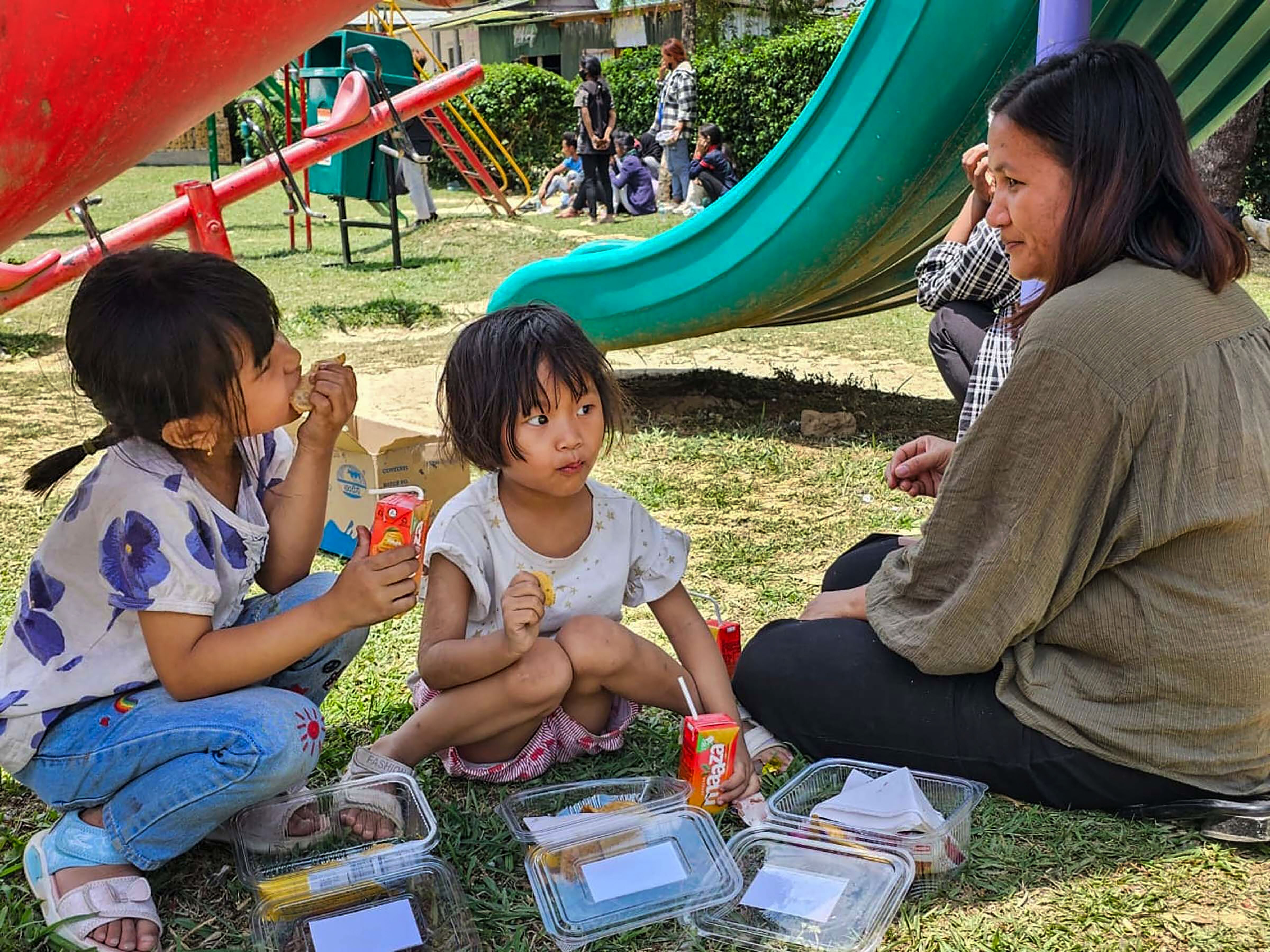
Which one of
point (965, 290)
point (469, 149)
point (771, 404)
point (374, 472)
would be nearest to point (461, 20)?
point (469, 149)

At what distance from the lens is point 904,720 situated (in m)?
2.33

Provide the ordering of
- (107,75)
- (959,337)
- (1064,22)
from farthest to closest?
(959,337) → (1064,22) → (107,75)

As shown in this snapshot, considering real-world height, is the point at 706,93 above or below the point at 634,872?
above

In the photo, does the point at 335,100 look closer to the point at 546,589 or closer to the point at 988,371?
the point at 988,371

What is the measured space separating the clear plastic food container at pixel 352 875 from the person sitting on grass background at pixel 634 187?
14280 mm

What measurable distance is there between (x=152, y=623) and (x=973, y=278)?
9.61 ft

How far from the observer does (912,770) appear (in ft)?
7.72

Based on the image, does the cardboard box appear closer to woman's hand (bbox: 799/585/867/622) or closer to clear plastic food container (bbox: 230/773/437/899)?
woman's hand (bbox: 799/585/867/622)

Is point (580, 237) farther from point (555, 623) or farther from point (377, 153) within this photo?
point (555, 623)

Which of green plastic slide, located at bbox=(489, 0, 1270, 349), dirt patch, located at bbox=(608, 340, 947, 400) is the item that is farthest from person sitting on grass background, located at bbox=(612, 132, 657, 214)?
green plastic slide, located at bbox=(489, 0, 1270, 349)

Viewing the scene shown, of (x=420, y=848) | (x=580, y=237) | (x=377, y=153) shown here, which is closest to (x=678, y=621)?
(x=420, y=848)

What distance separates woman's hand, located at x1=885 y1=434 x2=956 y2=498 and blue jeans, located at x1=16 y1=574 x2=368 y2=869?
1.42 meters

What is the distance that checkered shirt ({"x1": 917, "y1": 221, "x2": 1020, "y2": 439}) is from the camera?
A: 3.84m

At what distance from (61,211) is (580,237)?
1177cm
